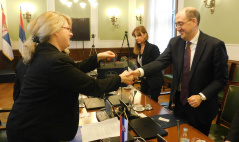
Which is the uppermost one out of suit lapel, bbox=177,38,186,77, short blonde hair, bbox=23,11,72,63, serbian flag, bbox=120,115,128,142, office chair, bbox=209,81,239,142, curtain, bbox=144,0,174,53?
curtain, bbox=144,0,174,53

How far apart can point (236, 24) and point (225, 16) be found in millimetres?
298

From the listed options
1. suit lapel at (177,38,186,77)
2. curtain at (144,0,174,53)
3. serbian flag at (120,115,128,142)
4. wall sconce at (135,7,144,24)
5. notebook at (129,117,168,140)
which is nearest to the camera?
serbian flag at (120,115,128,142)

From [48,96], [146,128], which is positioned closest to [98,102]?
[146,128]

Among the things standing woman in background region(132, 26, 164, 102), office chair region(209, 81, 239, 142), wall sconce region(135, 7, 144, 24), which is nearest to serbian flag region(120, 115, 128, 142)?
office chair region(209, 81, 239, 142)

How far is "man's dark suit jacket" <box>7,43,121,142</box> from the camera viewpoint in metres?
1.12

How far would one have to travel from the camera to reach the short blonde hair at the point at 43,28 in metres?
1.20

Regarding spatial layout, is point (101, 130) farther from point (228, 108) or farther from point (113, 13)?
point (113, 13)

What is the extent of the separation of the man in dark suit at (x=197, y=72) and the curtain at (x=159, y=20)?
383 cm

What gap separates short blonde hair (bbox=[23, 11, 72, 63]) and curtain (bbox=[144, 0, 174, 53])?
4696 mm

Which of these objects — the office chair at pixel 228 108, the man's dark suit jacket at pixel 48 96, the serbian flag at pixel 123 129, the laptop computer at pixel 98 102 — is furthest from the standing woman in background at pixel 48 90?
the office chair at pixel 228 108

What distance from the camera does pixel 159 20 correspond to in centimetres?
595

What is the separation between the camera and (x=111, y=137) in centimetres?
129

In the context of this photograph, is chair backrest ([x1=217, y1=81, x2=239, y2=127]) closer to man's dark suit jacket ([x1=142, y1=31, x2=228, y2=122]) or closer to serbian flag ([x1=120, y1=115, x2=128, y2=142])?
man's dark suit jacket ([x1=142, y1=31, x2=228, y2=122])

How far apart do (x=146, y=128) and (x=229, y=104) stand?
111 cm
